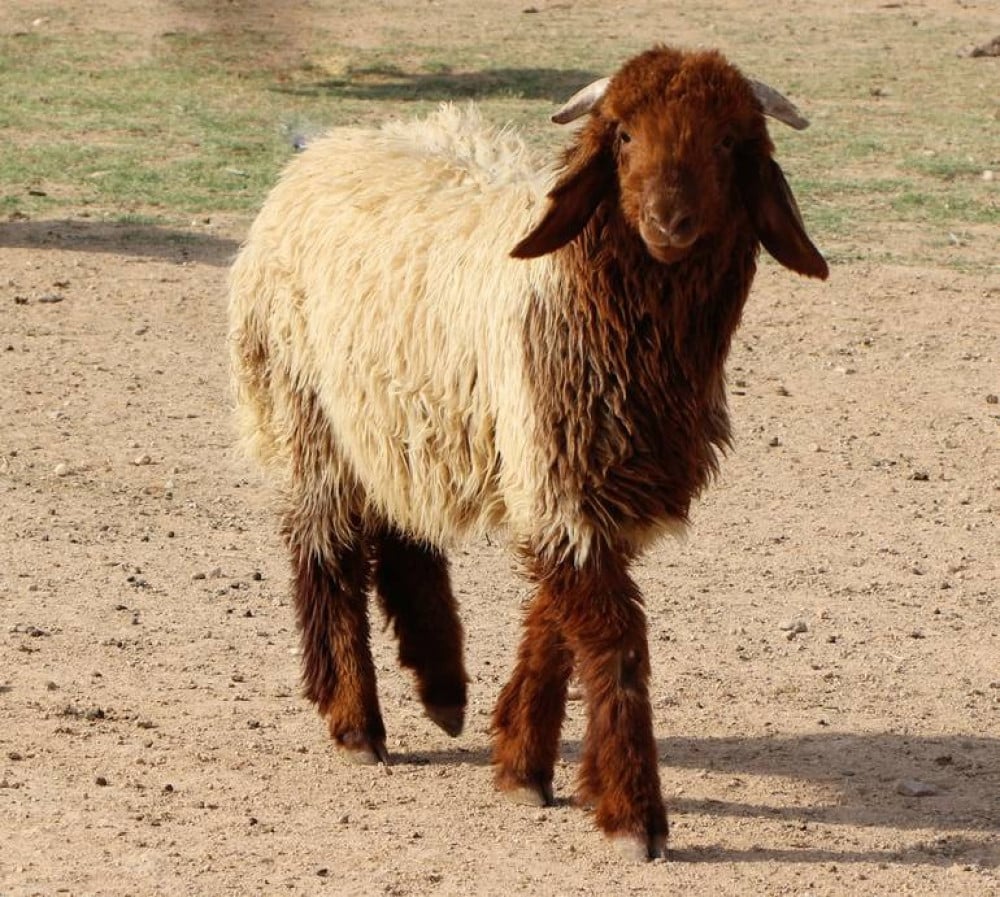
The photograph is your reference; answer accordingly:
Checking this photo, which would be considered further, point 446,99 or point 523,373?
point 446,99

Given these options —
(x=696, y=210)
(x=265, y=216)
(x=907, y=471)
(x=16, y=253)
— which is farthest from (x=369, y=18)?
(x=696, y=210)

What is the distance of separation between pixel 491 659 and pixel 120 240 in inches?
268

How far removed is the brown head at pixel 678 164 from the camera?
516cm

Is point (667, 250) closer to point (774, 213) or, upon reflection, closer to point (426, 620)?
point (774, 213)

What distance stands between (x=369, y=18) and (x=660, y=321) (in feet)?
62.3

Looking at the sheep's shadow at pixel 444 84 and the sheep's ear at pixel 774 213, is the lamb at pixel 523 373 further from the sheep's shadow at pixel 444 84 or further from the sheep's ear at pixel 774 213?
the sheep's shadow at pixel 444 84

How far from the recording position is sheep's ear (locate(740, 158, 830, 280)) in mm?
5418

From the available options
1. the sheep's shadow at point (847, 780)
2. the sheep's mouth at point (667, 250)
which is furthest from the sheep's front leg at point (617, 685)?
the sheep's mouth at point (667, 250)

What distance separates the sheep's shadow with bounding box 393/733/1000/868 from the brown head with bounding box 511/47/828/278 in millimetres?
1589

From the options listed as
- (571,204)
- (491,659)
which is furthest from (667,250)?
(491,659)

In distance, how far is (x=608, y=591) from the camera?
5.48m

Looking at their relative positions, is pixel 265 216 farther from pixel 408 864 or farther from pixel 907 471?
pixel 907 471

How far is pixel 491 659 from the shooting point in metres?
7.22

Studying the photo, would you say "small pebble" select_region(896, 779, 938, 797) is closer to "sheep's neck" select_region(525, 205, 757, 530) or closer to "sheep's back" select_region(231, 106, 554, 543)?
"sheep's neck" select_region(525, 205, 757, 530)
